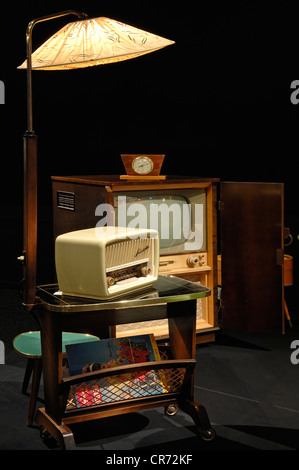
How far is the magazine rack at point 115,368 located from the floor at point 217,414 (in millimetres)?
126

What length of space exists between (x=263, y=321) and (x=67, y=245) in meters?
2.20

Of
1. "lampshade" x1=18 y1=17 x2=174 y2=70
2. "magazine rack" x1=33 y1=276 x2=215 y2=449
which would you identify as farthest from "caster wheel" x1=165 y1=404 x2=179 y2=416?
"lampshade" x1=18 y1=17 x2=174 y2=70

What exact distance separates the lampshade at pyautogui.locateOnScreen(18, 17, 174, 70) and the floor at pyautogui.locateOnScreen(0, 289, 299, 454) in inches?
65.9

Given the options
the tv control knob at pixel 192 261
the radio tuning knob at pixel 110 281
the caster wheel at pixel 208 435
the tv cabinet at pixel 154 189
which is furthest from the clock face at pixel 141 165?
the caster wheel at pixel 208 435

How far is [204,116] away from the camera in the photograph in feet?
17.2

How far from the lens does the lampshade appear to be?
2.74 metres

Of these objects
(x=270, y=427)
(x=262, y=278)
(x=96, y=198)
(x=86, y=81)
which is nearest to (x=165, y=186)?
(x=96, y=198)

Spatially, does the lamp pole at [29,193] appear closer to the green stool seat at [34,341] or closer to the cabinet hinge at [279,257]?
the green stool seat at [34,341]

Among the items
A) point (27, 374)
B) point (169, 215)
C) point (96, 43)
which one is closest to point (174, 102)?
point (169, 215)

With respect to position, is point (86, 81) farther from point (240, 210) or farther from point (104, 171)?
point (240, 210)

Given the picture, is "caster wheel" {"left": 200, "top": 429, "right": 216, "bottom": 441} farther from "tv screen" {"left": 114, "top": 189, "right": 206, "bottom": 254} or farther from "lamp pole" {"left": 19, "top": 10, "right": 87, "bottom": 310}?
"tv screen" {"left": 114, "top": 189, "right": 206, "bottom": 254}

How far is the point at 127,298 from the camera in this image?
2.57m

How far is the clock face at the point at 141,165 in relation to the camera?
13.0 feet

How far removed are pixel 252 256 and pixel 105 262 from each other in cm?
209
